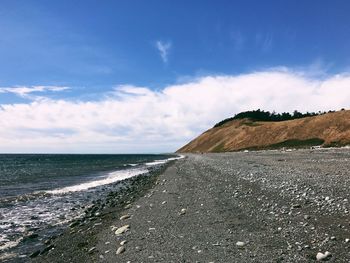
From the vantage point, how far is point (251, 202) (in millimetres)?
15914

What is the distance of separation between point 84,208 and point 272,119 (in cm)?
16355

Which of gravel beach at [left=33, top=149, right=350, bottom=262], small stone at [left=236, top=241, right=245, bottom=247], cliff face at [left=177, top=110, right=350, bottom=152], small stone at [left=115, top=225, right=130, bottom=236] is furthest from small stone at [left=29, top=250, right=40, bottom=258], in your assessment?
cliff face at [left=177, top=110, right=350, bottom=152]

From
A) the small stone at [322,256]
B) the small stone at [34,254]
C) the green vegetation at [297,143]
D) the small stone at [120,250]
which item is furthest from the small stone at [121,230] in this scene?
the green vegetation at [297,143]

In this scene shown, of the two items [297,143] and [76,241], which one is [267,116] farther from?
[76,241]

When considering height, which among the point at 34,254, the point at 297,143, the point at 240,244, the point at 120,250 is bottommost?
the point at 34,254

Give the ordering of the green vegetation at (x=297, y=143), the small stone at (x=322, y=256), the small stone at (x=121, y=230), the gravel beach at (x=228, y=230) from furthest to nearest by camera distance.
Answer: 1. the green vegetation at (x=297, y=143)
2. the small stone at (x=121, y=230)
3. the gravel beach at (x=228, y=230)
4. the small stone at (x=322, y=256)

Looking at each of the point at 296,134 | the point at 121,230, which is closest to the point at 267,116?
the point at 296,134

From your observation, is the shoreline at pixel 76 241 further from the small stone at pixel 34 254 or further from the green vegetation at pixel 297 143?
the green vegetation at pixel 297 143

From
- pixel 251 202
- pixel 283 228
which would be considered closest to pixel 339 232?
pixel 283 228

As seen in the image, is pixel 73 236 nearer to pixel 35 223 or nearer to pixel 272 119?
pixel 35 223

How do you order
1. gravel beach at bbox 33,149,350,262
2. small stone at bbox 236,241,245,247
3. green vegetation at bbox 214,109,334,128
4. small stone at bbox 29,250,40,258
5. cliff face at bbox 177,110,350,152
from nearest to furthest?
gravel beach at bbox 33,149,350,262, small stone at bbox 236,241,245,247, small stone at bbox 29,250,40,258, cliff face at bbox 177,110,350,152, green vegetation at bbox 214,109,334,128

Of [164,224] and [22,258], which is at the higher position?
[164,224]

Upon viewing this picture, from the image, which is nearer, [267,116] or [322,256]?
[322,256]

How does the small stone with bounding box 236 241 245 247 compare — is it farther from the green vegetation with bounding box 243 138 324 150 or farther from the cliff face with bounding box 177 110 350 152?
the green vegetation with bounding box 243 138 324 150
